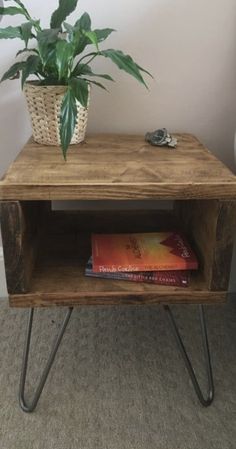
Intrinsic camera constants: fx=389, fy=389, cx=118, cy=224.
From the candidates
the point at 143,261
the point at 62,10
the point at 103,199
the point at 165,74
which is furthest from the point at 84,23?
the point at 143,261

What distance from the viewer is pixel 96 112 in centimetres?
108

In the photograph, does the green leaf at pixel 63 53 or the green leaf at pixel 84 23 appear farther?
the green leaf at pixel 84 23

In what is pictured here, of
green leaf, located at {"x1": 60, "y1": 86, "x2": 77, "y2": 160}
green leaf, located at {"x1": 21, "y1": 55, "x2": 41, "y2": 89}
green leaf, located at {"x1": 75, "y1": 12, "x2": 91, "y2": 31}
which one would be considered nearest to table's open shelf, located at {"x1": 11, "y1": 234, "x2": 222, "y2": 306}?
green leaf, located at {"x1": 60, "y1": 86, "x2": 77, "y2": 160}

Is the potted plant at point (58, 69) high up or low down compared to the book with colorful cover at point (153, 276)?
up

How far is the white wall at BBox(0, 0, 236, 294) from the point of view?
990 millimetres

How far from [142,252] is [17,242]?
27cm

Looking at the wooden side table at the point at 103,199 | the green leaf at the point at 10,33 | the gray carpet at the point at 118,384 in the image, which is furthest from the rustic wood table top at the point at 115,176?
the gray carpet at the point at 118,384

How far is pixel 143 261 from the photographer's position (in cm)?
79

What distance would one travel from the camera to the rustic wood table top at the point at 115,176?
0.67m

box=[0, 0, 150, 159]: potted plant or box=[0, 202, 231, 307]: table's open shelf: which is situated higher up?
box=[0, 0, 150, 159]: potted plant

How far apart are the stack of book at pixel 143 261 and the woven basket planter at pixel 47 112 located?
26 cm

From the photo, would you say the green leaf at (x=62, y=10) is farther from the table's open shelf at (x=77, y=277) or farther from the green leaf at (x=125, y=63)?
the table's open shelf at (x=77, y=277)

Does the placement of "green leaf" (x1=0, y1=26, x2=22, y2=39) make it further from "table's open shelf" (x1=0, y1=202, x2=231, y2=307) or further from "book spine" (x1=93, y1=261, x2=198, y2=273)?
"book spine" (x1=93, y1=261, x2=198, y2=273)

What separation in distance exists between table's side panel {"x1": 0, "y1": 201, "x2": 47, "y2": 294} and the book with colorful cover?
0.13 metres
